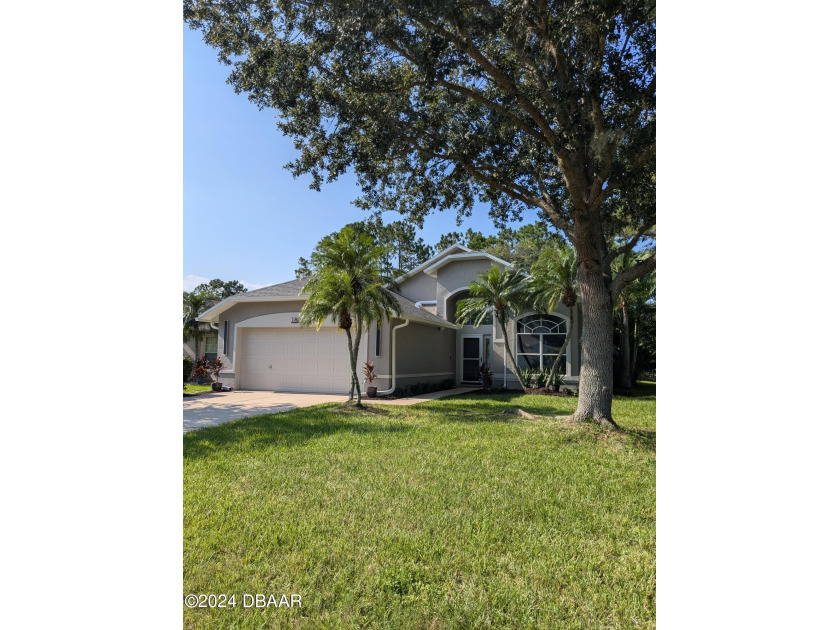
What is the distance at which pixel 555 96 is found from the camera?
7395 mm

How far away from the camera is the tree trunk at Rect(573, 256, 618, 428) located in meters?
8.06

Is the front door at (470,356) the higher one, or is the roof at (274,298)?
the roof at (274,298)

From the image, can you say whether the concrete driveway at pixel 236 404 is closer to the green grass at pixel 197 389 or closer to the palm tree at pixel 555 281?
the green grass at pixel 197 389

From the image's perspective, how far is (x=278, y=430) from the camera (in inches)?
313

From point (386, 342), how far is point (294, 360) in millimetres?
3333

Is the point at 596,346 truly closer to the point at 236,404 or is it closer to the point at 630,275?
the point at 630,275

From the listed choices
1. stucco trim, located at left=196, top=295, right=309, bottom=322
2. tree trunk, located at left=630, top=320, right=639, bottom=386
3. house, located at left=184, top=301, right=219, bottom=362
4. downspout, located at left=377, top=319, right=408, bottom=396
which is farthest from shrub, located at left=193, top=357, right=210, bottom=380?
tree trunk, located at left=630, top=320, right=639, bottom=386

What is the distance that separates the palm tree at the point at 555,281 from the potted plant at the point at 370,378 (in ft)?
20.5

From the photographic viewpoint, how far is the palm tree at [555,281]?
48.8 ft

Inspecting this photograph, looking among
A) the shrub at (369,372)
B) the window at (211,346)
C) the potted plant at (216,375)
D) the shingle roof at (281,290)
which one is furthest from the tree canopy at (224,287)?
the shrub at (369,372)
